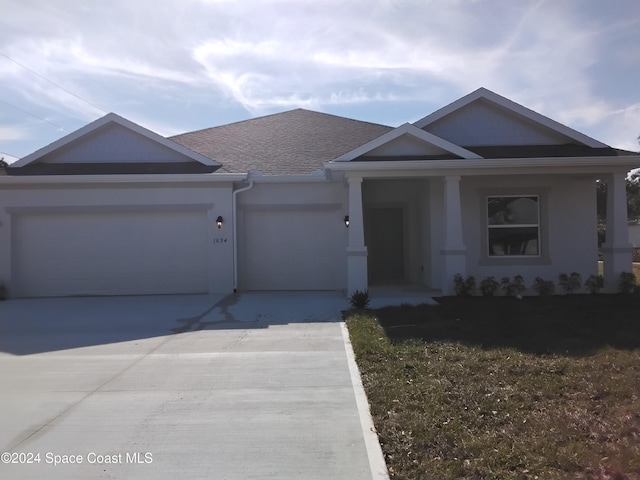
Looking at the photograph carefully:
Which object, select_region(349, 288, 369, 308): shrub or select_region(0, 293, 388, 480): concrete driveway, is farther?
select_region(349, 288, 369, 308): shrub

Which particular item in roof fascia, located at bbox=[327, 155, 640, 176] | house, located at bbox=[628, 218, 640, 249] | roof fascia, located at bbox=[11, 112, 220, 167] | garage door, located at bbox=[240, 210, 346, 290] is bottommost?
garage door, located at bbox=[240, 210, 346, 290]

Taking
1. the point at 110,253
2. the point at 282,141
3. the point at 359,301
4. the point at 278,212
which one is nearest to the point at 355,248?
the point at 359,301

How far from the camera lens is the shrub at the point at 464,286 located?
39.7ft

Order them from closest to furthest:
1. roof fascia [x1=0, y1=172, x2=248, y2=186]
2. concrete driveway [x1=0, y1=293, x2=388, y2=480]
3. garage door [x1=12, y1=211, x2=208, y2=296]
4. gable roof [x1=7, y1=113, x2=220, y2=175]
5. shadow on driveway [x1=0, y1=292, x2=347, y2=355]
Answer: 1. concrete driveway [x1=0, y1=293, x2=388, y2=480]
2. shadow on driveway [x1=0, y1=292, x2=347, y2=355]
3. roof fascia [x1=0, y1=172, x2=248, y2=186]
4. garage door [x1=12, y1=211, x2=208, y2=296]
5. gable roof [x1=7, y1=113, x2=220, y2=175]

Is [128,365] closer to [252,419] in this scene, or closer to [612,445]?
[252,419]

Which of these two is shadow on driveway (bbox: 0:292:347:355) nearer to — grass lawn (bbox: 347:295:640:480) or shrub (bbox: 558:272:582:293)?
grass lawn (bbox: 347:295:640:480)

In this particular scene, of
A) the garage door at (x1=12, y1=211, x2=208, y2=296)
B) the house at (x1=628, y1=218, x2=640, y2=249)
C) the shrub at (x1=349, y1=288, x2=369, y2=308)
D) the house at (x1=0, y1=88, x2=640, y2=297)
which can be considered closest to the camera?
the shrub at (x1=349, y1=288, x2=369, y2=308)

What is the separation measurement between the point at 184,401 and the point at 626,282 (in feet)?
35.4

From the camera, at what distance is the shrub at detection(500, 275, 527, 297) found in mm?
12461

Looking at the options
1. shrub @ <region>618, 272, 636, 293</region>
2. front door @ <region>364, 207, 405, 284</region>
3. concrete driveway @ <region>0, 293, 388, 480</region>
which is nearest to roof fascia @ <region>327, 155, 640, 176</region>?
shrub @ <region>618, 272, 636, 293</region>

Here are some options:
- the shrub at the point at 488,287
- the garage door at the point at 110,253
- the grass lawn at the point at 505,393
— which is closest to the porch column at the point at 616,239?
the shrub at the point at 488,287

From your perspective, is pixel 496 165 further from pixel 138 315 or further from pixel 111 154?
pixel 111 154

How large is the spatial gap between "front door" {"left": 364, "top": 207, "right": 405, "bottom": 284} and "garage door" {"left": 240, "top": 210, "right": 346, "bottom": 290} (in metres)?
2.20

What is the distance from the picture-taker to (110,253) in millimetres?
13820
